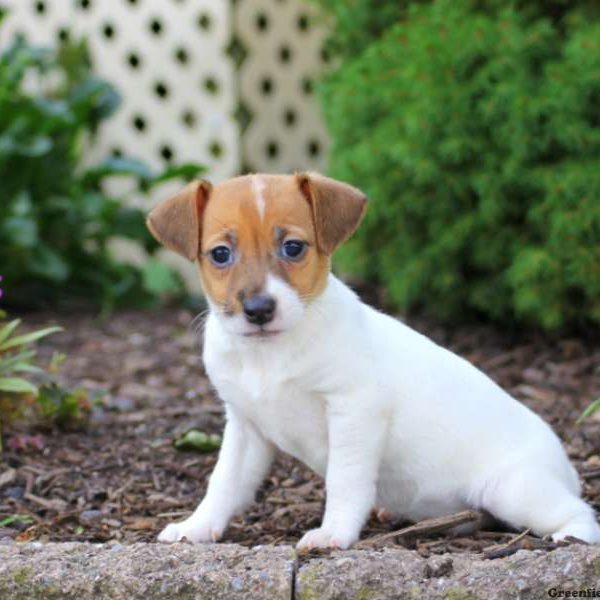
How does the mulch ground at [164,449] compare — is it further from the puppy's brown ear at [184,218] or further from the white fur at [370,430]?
the puppy's brown ear at [184,218]

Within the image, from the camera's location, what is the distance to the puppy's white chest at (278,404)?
3.85 metres

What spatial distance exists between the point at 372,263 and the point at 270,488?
3172mm

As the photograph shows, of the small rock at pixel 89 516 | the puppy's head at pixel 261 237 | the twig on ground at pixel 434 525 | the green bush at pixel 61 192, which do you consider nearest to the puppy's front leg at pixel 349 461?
the twig on ground at pixel 434 525

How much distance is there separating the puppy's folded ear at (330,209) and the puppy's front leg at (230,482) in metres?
0.71

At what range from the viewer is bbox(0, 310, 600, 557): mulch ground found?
4.32 meters

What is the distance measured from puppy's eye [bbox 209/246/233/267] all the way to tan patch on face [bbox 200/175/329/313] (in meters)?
0.01

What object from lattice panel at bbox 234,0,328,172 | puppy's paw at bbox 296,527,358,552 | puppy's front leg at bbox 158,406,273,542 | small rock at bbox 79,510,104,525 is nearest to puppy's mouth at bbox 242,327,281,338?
puppy's front leg at bbox 158,406,273,542

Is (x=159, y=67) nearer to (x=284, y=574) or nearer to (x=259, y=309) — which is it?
(x=259, y=309)

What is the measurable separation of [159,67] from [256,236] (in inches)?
241

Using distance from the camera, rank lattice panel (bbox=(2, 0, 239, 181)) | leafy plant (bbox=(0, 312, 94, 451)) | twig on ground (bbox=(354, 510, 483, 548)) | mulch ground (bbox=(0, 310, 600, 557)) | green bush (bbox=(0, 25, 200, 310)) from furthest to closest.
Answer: lattice panel (bbox=(2, 0, 239, 181)) < green bush (bbox=(0, 25, 200, 310)) < leafy plant (bbox=(0, 312, 94, 451)) < mulch ground (bbox=(0, 310, 600, 557)) < twig on ground (bbox=(354, 510, 483, 548))

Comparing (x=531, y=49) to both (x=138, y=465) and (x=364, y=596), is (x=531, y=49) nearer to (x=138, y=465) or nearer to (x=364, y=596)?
(x=138, y=465)

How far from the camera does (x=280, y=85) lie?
32.4 ft

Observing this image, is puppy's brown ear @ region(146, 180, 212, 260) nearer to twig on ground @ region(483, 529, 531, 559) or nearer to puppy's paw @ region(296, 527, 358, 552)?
puppy's paw @ region(296, 527, 358, 552)

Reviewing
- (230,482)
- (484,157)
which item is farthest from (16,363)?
(484,157)
